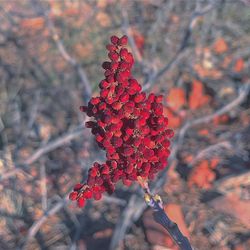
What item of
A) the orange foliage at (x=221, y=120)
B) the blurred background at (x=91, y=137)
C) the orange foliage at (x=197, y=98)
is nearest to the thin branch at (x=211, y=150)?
the blurred background at (x=91, y=137)

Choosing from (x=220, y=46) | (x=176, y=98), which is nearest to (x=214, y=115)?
(x=176, y=98)

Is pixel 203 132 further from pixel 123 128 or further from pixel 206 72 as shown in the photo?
pixel 123 128

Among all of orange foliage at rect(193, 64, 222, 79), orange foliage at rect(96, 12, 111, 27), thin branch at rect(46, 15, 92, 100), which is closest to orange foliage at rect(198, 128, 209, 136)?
orange foliage at rect(193, 64, 222, 79)

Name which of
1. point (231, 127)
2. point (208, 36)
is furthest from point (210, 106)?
point (208, 36)

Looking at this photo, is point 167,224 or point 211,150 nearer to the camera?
point 167,224

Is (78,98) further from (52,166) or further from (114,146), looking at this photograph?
(114,146)

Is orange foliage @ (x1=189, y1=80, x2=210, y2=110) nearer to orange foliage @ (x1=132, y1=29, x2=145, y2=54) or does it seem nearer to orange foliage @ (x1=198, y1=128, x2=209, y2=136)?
orange foliage @ (x1=198, y1=128, x2=209, y2=136)
